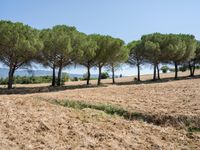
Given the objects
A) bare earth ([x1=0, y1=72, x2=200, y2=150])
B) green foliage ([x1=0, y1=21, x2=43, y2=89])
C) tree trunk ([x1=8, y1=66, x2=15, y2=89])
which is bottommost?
bare earth ([x1=0, y1=72, x2=200, y2=150])

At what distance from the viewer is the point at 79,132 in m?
13.8

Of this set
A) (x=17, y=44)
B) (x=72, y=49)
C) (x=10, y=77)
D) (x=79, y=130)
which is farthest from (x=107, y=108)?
(x=72, y=49)

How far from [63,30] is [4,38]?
9783 millimetres

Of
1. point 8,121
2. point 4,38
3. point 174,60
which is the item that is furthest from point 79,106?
point 174,60

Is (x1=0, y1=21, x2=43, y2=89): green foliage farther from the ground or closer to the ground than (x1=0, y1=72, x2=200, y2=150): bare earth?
farther from the ground

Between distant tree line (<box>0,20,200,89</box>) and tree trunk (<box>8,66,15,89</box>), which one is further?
tree trunk (<box>8,66,15,89</box>)

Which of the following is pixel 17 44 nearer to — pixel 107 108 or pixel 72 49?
pixel 72 49

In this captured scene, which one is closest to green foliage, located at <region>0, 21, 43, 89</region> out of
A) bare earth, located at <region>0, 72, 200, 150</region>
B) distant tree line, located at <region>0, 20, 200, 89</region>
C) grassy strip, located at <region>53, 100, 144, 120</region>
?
distant tree line, located at <region>0, 20, 200, 89</region>

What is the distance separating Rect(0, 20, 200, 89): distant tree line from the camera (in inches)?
1538

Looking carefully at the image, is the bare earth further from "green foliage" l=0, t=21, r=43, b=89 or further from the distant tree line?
the distant tree line

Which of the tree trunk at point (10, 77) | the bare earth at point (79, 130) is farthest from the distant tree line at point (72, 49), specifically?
the bare earth at point (79, 130)

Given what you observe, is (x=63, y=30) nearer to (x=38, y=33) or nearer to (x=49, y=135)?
(x=38, y=33)

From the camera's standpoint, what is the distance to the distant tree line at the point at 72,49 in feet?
128

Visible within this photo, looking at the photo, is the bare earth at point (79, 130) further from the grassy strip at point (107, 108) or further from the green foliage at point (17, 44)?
the green foliage at point (17, 44)
